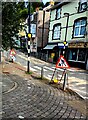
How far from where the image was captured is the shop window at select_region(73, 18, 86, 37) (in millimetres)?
21941

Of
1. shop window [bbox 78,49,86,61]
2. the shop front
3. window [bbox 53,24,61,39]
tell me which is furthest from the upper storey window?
shop window [bbox 78,49,86,61]

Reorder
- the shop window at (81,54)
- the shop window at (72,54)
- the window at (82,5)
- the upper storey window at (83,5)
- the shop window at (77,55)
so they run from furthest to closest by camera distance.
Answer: the shop window at (72,54), the shop window at (77,55), the shop window at (81,54), the window at (82,5), the upper storey window at (83,5)

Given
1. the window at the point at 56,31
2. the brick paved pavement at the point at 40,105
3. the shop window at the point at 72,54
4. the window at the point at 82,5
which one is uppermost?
the window at the point at 82,5

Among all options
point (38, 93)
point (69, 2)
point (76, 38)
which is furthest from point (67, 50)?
point (38, 93)

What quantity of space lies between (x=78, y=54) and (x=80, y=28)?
3364mm

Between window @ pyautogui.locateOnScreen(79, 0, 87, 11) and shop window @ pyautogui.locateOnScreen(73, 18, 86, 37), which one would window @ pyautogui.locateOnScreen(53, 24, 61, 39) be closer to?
shop window @ pyautogui.locateOnScreen(73, 18, 86, 37)

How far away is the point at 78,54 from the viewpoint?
22734 millimetres

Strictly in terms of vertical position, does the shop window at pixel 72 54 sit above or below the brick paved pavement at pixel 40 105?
above

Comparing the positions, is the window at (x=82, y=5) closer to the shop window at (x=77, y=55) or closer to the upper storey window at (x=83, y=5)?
the upper storey window at (x=83, y=5)

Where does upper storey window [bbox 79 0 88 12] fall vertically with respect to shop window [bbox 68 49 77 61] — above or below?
above

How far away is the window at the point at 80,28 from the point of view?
2194 centimetres

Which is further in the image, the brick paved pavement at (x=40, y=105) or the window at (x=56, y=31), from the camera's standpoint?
the window at (x=56, y=31)

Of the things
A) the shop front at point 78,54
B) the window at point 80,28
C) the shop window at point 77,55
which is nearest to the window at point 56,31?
the shop front at point 78,54

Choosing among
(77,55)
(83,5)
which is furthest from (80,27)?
(77,55)
